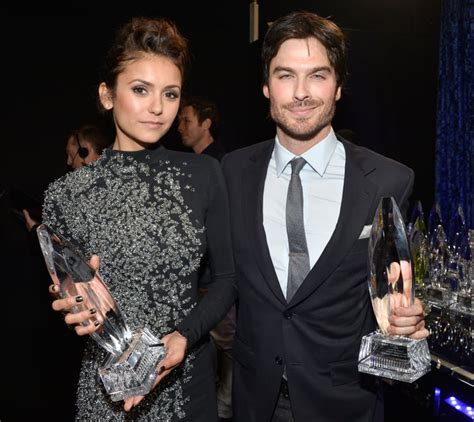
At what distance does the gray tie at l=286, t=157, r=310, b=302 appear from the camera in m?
1.73

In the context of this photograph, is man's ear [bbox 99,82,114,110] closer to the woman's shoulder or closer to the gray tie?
the woman's shoulder

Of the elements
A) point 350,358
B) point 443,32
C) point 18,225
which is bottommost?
point 18,225

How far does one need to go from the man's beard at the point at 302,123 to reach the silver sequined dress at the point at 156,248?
0.28m

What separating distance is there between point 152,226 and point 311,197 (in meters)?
0.51

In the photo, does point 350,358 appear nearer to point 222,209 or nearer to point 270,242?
point 270,242

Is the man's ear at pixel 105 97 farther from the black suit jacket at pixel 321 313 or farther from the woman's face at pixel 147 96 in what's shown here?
the black suit jacket at pixel 321 313

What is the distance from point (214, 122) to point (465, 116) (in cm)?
170

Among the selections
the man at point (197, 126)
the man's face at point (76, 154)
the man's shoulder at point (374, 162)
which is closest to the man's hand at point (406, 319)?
the man's shoulder at point (374, 162)

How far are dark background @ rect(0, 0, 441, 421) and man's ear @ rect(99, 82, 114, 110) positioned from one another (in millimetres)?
2409

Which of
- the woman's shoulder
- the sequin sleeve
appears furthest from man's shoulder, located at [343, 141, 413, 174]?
the woman's shoulder

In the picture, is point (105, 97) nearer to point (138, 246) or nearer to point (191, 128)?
point (138, 246)

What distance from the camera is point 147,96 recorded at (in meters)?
1.64

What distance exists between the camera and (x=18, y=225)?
4.64m

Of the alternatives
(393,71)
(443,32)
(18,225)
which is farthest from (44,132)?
(443,32)
